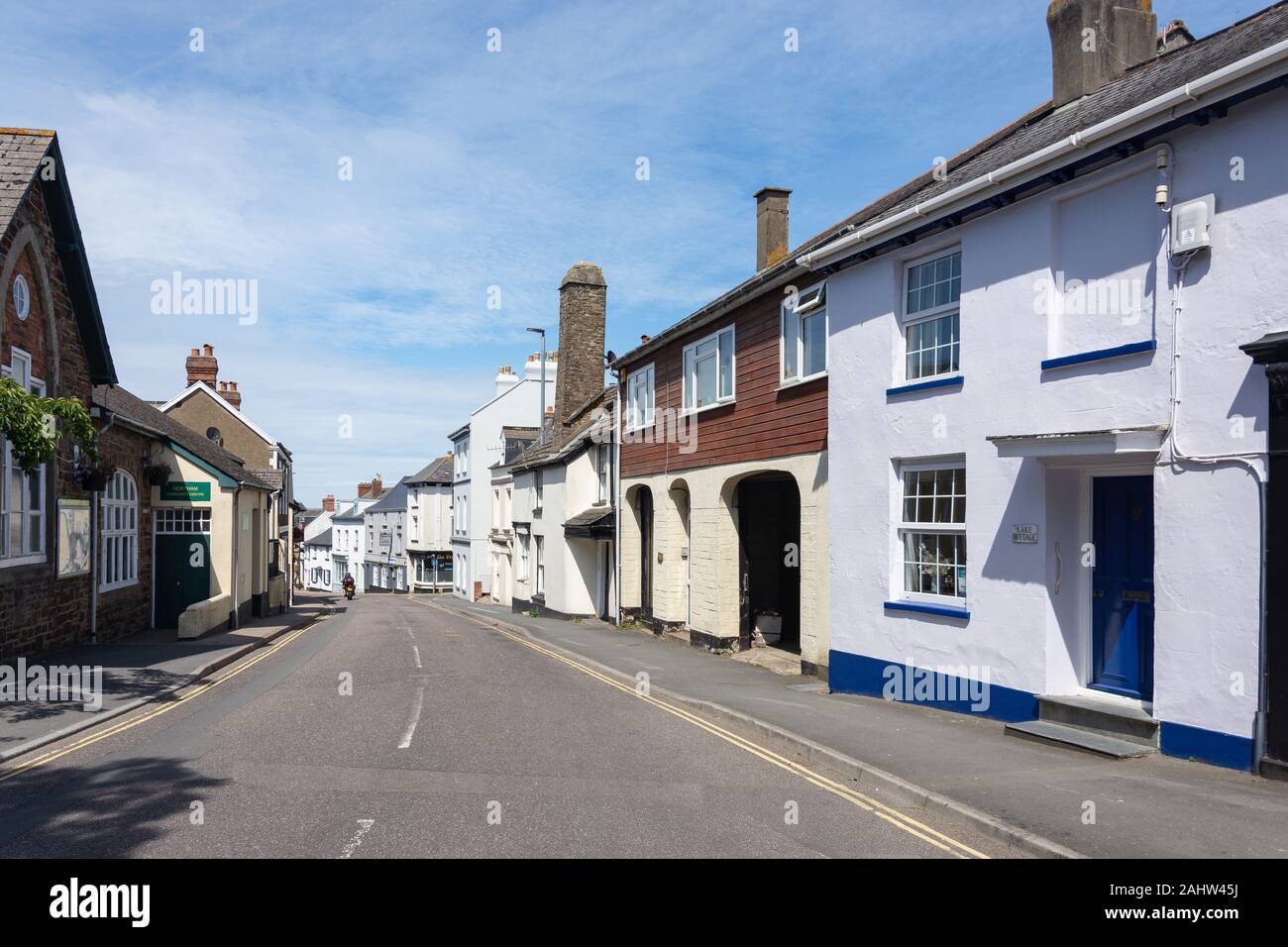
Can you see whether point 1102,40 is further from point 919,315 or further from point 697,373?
point 697,373

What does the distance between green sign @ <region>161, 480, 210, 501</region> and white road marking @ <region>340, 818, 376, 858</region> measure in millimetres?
18720

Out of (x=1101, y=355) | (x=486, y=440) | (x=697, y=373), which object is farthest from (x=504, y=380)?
(x=1101, y=355)

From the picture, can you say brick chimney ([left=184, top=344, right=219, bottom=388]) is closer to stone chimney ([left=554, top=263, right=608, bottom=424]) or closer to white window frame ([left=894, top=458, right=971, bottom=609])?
stone chimney ([left=554, top=263, right=608, bottom=424])

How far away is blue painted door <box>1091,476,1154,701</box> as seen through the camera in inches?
377

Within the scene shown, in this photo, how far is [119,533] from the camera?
66.8 ft

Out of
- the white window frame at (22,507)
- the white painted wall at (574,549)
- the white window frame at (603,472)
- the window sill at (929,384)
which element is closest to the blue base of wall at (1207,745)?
the window sill at (929,384)

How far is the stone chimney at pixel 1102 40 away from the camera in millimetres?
12688

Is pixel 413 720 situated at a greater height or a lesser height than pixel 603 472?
lesser

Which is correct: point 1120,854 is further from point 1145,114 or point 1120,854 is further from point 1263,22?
point 1263,22

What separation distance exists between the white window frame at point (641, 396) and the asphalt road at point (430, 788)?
37.4ft

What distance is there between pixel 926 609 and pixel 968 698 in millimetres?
1240

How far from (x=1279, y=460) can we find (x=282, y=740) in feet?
32.7
